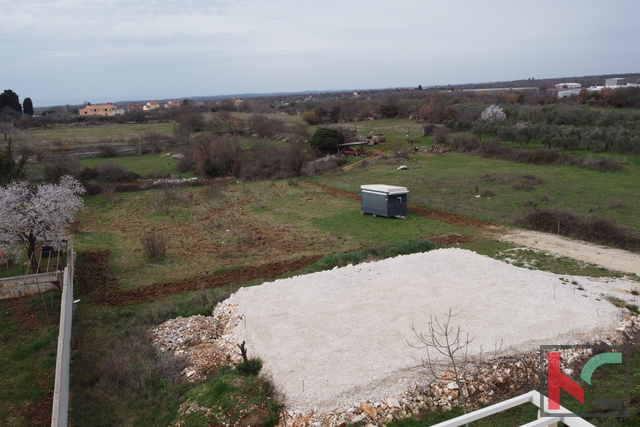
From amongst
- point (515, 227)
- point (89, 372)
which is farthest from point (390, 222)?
point (89, 372)

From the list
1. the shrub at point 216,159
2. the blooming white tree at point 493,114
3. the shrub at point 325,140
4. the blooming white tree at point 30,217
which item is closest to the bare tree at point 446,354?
the blooming white tree at point 30,217

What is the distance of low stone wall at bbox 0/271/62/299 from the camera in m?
14.9

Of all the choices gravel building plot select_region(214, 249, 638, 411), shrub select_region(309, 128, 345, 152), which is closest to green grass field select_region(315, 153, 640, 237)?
shrub select_region(309, 128, 345, 152)

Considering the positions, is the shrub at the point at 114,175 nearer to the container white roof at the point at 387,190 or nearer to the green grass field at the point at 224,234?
the green grass field at the point at 224,234

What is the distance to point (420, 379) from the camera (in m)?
9.21

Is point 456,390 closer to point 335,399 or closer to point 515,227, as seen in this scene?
point 335,399

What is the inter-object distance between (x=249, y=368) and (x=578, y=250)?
535 inches

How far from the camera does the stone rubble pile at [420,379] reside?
27.7ft

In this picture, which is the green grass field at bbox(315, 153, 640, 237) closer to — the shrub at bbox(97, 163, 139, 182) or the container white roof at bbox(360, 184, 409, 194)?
the container white roof at bbox(360, 184, 409, 194)

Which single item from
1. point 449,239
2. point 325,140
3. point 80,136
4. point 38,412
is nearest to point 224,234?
point 449,239

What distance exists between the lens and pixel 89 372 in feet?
34.8

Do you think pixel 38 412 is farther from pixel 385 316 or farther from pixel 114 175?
pixel 114 175

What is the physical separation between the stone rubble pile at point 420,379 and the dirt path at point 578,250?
15.4 ft

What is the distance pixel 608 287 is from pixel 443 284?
4.73 m
